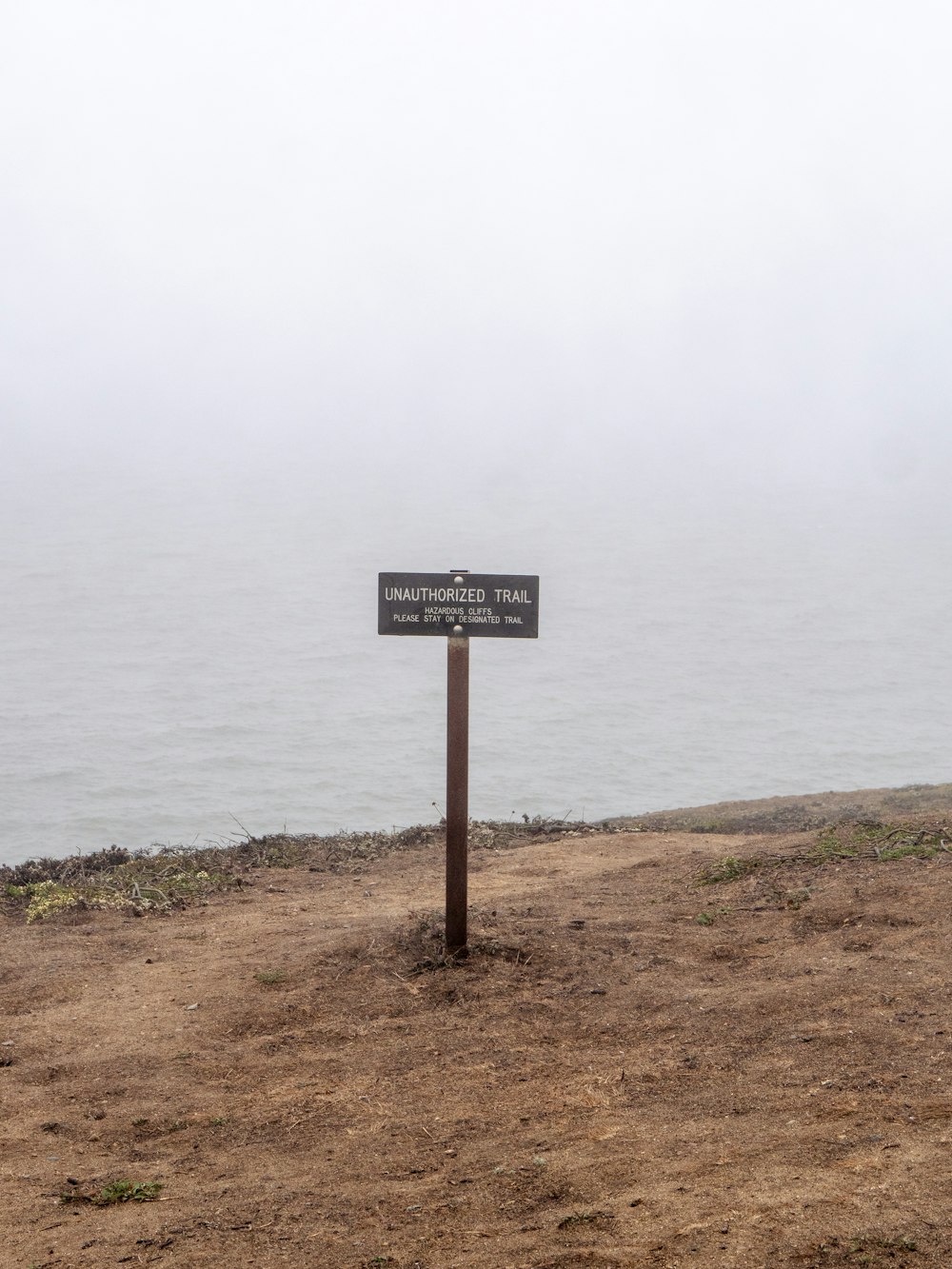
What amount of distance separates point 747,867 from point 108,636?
1679 inches

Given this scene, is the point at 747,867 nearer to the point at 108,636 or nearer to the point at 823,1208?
the point at 823,1208

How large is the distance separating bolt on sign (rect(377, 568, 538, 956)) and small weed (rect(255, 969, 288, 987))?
108cm

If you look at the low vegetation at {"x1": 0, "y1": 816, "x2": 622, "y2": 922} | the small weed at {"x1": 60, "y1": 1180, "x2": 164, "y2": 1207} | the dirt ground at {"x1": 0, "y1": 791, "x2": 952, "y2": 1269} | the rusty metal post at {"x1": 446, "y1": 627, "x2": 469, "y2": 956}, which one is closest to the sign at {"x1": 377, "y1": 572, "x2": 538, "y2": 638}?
the rusty metal post at {"x1": 446, "y1": 627, "x2": 469, "y2": 956}

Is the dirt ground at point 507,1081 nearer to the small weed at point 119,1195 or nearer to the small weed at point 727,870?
the small weed at point 119,1195

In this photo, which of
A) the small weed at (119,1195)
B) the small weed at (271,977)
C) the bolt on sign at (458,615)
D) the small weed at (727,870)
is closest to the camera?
the small weed at (119,1195)

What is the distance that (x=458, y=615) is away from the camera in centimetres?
678

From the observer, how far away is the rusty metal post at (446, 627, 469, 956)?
6.84 metres

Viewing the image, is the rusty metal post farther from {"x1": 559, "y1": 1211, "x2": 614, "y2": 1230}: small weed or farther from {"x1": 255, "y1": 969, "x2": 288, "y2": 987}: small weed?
{"x1": 559, "y1": 1211, "x2": 614, "y2": 1230}: small weed

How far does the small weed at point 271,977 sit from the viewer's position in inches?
275

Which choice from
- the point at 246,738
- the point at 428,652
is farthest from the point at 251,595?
the point at 246,738

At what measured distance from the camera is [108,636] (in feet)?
157

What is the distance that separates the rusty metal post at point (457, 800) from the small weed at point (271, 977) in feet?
3.40

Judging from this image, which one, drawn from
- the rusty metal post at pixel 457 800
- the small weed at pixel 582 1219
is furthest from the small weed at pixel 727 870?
the small weed at pixel 582 1219

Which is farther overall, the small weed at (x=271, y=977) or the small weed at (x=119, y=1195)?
the small weed at (x=271, y=977)
